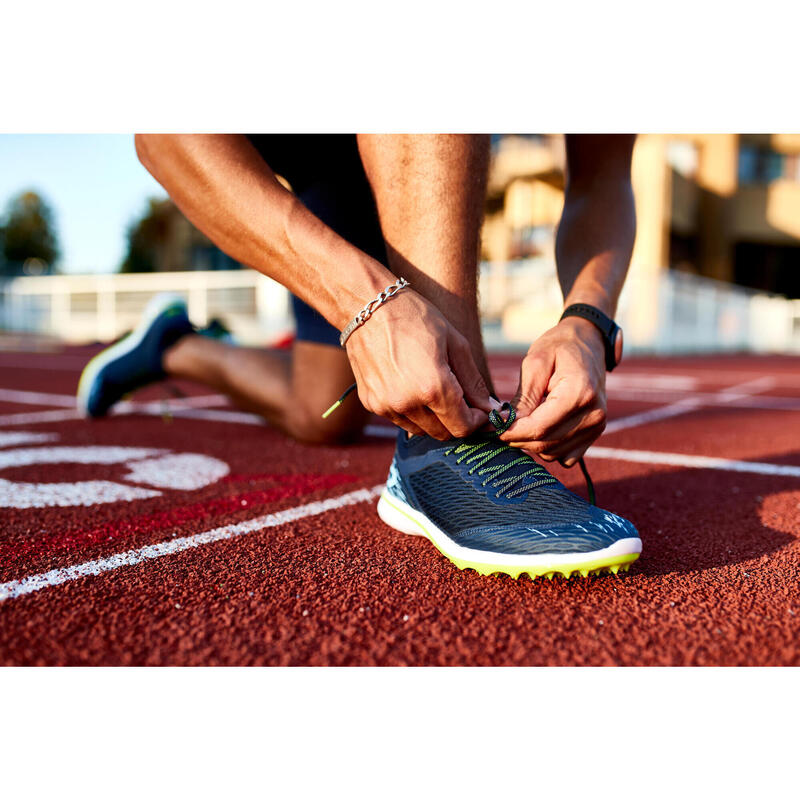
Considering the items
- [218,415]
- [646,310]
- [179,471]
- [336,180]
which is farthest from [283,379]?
[646,310]

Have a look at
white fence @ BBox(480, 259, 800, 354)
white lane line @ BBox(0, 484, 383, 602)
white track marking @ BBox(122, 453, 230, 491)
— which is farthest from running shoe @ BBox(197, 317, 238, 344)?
white fence @ BBox(480, 259, 800, 354)

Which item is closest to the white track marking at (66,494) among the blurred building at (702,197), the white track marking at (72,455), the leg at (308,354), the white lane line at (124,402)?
the white track marking at (72,455)

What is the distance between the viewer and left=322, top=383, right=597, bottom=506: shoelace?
1363mm

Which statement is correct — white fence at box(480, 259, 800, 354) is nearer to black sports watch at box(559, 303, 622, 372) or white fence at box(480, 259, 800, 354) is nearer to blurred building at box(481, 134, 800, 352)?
blurred building at box(481, 134, 800, 352)

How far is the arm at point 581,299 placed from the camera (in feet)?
4.39

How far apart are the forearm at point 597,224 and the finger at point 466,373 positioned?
1.59 feet

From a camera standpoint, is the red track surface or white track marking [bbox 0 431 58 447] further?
white track marking [bbox 0 431 58 447]

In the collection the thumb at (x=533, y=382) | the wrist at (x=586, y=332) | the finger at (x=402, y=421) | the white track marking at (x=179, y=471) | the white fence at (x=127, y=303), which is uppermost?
the wrist at (x=586, y=332)

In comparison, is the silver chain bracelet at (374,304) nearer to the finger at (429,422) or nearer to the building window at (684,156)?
the finger at (429,422)

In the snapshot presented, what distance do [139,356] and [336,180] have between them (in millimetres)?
1184

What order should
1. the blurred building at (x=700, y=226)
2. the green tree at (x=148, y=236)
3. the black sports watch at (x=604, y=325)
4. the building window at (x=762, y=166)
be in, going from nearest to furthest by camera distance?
the black sports watch at (x=604, y=325)
the blurred building at (x=700, y=226)
the building window at (x=762, y=166)
the green tree at (x=148, y=236)

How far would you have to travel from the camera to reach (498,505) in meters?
1.34

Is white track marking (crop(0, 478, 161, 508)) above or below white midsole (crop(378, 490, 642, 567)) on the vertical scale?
below

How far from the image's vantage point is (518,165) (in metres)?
21.3
